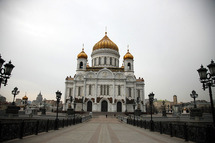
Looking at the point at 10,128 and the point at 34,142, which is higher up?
the point at 10,128

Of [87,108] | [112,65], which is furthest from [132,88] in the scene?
[87,108]

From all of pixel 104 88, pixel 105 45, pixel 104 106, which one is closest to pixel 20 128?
pixel 104 106

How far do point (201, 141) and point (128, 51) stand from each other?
46.9 metres

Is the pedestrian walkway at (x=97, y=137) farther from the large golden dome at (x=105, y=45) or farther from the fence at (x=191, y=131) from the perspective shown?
the large golden dome at (x=105, y=45)

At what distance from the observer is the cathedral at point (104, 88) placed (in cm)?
4372

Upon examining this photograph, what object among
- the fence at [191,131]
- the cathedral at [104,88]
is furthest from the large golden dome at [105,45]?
the fence at [191,131]

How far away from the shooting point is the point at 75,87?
4650cm

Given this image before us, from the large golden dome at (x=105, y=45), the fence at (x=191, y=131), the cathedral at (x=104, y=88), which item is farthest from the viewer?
the large golden dome at (x=105, y=45)

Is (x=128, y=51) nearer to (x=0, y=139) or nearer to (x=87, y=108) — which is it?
(x=87, y=108)

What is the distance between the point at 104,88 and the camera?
45469 mm

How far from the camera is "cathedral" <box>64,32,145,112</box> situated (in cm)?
4372

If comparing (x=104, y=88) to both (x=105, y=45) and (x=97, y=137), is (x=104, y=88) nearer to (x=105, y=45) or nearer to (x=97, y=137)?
(x=105, y=45)

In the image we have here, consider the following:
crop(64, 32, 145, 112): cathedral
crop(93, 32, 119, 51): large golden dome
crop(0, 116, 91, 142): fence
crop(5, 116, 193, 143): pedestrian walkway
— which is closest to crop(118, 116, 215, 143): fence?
crop(5, 116, 193, 143): pedestrian walkway

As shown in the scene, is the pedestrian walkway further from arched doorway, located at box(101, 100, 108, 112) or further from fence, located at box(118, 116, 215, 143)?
arched doorway, located at box(101, 100, 108, 112)
